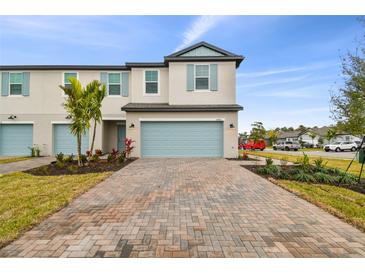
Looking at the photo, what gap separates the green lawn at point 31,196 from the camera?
3632 millimetres

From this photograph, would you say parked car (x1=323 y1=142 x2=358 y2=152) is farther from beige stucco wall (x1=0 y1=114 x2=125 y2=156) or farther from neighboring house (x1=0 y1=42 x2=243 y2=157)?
beige stucco wall (x1=0 y1=114 x2=125 y2=156)

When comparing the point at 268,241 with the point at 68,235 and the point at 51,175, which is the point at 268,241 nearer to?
the point at 68,235

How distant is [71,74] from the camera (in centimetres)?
1556

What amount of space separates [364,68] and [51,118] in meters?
18.1

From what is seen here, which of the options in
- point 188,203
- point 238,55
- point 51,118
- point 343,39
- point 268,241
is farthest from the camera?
point 51,118

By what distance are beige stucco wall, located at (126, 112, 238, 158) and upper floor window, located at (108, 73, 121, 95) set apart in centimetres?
339

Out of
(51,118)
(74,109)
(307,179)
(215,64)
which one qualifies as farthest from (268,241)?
(51,118)

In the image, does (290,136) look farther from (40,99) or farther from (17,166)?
(17,166)

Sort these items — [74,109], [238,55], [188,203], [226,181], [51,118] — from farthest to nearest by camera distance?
[51,118], [238,55], [74,109], [226,181], [188,203]

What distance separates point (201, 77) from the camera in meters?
14.5

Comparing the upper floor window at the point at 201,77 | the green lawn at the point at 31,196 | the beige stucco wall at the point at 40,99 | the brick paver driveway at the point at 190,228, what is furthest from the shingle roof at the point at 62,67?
the brick paver driveway at the point at 190,228

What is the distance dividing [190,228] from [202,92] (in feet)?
39.5

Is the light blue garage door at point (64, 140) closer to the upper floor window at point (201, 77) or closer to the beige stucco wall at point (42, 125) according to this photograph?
the beige stucco wall at point (42, 125)
